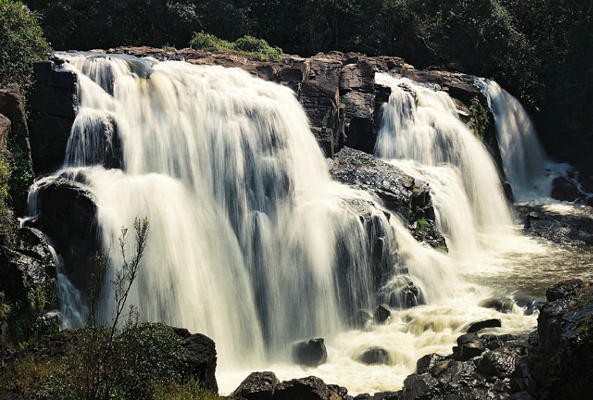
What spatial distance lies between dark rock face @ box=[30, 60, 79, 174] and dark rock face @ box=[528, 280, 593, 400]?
14.7 m

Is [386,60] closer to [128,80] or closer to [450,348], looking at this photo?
[128,80]

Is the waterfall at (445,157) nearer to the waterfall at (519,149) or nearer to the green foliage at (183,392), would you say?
the waterfall at (519,149)

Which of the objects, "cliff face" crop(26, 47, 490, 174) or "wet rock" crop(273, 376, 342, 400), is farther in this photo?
"cliff face" crop(26, 47, 490, 174)

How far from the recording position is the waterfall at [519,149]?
35.7 meters

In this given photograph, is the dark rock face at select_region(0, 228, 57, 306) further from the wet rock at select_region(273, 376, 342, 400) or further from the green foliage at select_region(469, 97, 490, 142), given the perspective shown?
the green foliage at select_region(469, 97, 490, 142)

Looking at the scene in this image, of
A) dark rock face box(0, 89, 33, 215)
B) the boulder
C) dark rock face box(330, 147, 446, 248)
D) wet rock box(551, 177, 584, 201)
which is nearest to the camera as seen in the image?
the boulder

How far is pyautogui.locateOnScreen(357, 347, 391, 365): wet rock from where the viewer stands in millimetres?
17766

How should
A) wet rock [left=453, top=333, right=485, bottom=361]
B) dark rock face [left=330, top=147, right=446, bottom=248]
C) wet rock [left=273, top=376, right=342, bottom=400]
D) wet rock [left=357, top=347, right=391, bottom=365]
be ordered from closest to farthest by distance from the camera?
wet rock [left=273, top=376, right=342, bottom=400] < wet rock [left=453, top=333, right=485, bottom=361] < wet rock [left=357, top=347, right=391, bottom=365] < dark rock face [left=330, top=147, right=446, bottom=248]

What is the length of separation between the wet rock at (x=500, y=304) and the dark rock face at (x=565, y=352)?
6.46m

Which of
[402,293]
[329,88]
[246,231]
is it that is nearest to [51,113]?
[246,231]

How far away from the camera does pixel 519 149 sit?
36.8 meters

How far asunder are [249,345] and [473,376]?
22.6 ft

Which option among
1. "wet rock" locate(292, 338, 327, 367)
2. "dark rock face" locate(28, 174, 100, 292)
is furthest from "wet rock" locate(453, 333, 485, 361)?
"dark rock face" locate(28, 174, 100, 292)

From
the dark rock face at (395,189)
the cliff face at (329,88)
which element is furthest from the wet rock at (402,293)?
the cliff face at (329,88)
